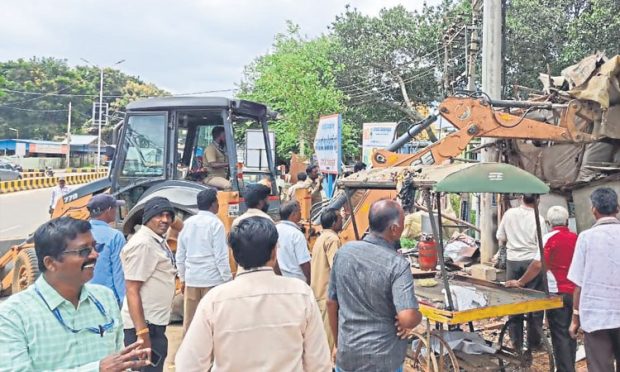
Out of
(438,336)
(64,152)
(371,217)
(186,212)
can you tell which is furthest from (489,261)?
(64,152)

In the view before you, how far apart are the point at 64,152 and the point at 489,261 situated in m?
47.5

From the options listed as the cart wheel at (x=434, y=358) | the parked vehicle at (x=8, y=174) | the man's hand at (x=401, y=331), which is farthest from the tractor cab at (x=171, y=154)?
the parked vehicle at (x=8, y=174)

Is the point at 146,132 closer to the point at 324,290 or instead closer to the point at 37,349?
the point at 324,290

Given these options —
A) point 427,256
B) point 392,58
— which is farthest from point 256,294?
point 392,58

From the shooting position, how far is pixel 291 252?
4629mm

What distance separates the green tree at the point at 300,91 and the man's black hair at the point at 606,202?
16627 mm

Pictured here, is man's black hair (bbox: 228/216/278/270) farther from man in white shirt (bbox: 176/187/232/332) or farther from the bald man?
man in white shirt (bbox: 176/187/232/332)

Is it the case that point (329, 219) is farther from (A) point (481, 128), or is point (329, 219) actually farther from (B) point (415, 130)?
(B) point (415, 130)

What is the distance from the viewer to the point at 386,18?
23.7 m

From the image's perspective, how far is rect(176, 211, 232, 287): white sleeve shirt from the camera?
470 centimetres

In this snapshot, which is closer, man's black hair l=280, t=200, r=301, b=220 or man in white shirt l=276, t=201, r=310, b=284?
man in white shirt l=276, t=201, r=310, b=284

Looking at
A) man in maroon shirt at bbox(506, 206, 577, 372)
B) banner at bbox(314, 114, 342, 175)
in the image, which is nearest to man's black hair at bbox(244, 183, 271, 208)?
man in maroon shirt at bbox(506, 206, 577, 372)

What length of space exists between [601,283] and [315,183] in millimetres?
6816

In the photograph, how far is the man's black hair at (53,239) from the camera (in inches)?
79.2
